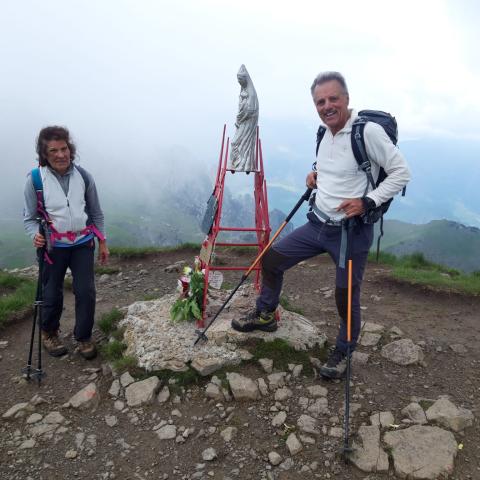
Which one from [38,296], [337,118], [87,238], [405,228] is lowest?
[405,228]

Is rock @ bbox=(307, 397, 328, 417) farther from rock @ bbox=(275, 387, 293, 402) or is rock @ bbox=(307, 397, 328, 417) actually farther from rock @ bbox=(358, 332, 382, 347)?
rock @ bbox=(358, 332, 382, 347)

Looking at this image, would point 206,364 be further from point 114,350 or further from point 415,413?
point 415,413

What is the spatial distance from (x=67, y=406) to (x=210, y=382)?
1986 millimetres

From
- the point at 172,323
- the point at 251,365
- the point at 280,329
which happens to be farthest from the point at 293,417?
the point at 172,323

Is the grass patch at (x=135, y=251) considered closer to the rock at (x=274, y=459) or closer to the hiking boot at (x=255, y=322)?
the hiking boot at (x=255, y=322)

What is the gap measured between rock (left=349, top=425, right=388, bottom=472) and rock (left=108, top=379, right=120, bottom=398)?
3.21 metres

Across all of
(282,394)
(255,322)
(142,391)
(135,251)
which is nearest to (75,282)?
(142,391)

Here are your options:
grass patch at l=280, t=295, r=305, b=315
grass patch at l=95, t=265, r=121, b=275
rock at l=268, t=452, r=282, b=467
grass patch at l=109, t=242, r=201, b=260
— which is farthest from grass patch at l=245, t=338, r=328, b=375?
grass patch at l=109, t=242, r=201, b=260

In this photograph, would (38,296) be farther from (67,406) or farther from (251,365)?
(251,365)

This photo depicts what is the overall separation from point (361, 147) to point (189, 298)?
374cm

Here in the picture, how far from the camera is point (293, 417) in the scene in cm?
494

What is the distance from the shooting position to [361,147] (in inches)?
177

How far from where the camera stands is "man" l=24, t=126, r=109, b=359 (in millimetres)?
5402

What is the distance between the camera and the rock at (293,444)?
4.41 metres
